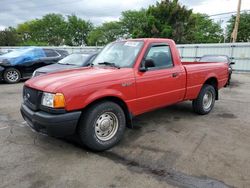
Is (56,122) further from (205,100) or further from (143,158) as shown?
(205,100)

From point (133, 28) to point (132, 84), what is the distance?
56748mm

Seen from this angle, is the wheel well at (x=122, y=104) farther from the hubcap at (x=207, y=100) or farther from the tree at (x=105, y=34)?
the tree at (x=105, y=34)

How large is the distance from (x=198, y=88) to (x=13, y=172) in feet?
13.8

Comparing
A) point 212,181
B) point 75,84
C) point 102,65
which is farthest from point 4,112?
point 212,181

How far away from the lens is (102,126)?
3.87 m

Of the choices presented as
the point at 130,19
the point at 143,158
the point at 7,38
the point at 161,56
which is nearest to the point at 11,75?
the point at 161,56

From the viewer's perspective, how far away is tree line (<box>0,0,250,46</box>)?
3300 cm

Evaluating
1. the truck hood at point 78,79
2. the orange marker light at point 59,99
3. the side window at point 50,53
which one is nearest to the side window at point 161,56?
the truck hood at point 78,79

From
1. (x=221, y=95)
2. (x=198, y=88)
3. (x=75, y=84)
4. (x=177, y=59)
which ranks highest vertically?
(x=177, y=59)

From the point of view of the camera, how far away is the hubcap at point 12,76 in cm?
1081

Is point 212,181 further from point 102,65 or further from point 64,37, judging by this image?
point 64,37

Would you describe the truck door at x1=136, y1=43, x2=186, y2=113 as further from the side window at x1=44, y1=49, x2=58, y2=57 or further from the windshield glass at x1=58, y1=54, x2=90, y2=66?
the side window at x1=44, y1=49, x2=58, y2=57

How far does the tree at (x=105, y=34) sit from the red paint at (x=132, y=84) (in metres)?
60.0

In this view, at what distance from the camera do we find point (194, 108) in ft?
19.4
